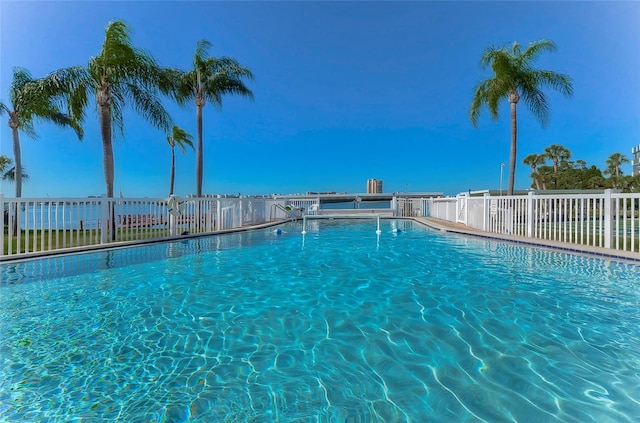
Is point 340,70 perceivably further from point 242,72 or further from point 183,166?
point 183,166

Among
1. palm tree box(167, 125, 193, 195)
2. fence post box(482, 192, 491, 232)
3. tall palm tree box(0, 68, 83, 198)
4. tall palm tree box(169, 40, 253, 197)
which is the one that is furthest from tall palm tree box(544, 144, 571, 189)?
tall palm tree box(0, 68, 83, 198)

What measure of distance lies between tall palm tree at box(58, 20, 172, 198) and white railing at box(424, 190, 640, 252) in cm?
1120

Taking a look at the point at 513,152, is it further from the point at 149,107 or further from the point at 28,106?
the point at 28,106

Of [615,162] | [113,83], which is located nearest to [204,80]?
[113,83]

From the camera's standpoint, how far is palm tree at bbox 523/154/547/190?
33.4 meters

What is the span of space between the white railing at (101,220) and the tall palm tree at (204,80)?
3.82 metres

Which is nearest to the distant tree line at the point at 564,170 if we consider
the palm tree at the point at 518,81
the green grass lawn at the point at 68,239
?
the palm tree at the point at 518,81

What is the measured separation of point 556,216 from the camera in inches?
353

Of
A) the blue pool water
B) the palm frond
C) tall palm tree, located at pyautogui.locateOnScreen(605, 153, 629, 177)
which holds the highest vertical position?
tall palm tree, located at pyautogui.locateOnScreen(605, 153, 629, 177)

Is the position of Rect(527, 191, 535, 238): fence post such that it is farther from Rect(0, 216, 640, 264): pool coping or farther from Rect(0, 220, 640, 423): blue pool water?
Rect(0, 220, 640, 423): blue pool water

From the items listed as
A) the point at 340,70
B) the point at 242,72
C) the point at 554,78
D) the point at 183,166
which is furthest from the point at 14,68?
the point at 554,78

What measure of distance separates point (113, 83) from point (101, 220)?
4.05 m

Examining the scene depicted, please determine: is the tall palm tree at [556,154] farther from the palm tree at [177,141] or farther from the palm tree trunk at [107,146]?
the palm tree trunk at [107,146]

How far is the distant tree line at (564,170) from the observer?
1198 inches
